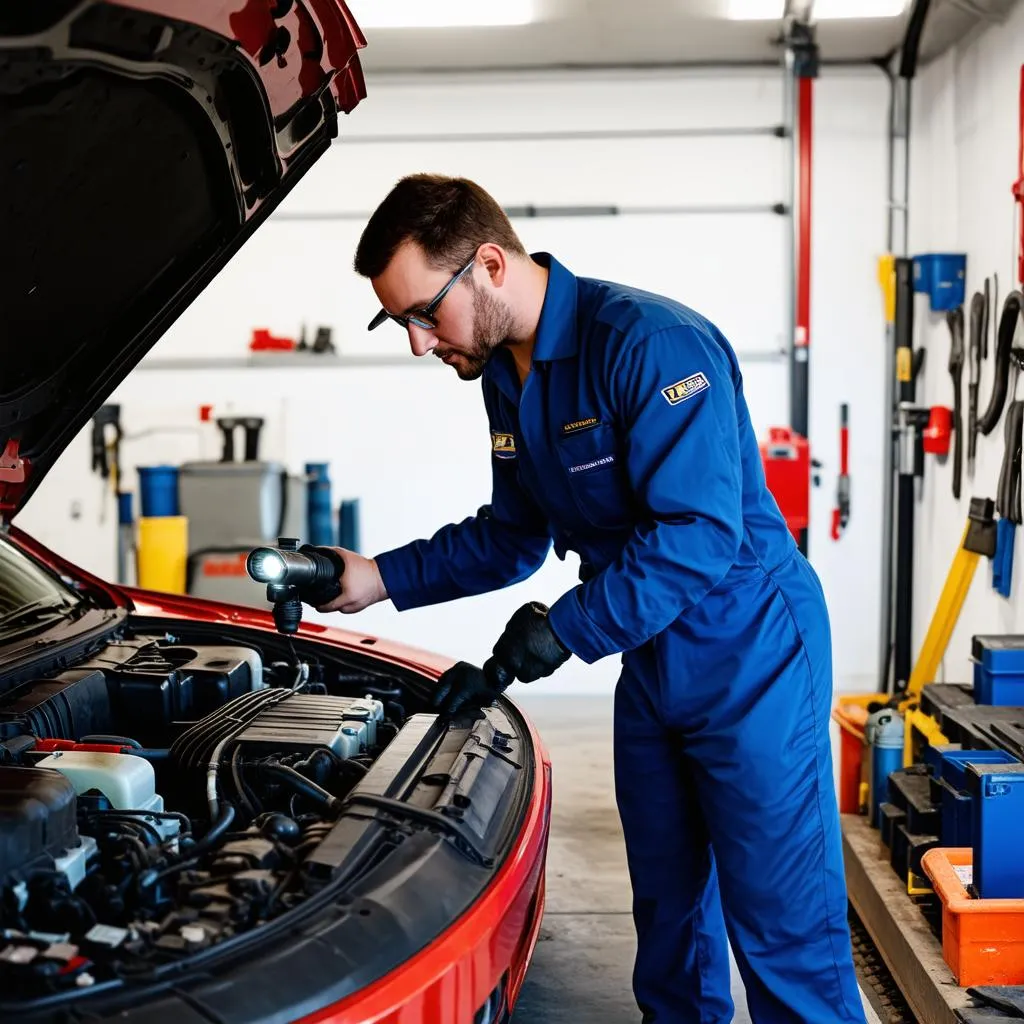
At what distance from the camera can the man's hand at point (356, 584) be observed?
7.07 feet

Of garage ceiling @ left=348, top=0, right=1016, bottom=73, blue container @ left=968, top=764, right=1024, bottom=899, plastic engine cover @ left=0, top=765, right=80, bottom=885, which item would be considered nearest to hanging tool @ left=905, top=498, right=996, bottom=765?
blue container @ left=968, top=764, right=1024, bottom=899

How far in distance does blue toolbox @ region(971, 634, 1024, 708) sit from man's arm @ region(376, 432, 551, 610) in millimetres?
1443

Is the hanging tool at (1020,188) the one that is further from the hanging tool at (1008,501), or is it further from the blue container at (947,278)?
the blue container at (947,278)

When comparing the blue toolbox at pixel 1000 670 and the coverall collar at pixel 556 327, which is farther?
the blue toolbox at pixel 1000 670

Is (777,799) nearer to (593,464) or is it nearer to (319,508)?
(593,464)

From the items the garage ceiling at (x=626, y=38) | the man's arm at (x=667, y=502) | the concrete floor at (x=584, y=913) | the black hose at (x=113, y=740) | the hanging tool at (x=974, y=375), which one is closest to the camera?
the man's arm at (x=667, y=502)

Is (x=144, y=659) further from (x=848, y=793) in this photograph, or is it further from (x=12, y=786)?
(x=848, y=793)

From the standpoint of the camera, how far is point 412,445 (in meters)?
5.63

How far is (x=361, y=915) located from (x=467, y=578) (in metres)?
1.05

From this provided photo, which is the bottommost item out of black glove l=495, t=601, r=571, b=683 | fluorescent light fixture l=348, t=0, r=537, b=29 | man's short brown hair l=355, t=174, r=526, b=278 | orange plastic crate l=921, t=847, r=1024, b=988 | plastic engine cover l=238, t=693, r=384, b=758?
orange plastic crate l=921, t=847, r=1024, b=988

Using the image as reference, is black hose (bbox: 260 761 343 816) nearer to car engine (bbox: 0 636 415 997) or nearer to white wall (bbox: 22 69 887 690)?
car engine (bbox: 0 636 415 997)

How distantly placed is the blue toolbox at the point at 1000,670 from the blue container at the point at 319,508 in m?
3.14

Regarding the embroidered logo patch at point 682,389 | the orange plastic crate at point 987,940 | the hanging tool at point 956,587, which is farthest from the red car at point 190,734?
the hanging tool at point 956,587

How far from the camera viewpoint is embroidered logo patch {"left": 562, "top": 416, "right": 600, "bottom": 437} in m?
1.86
